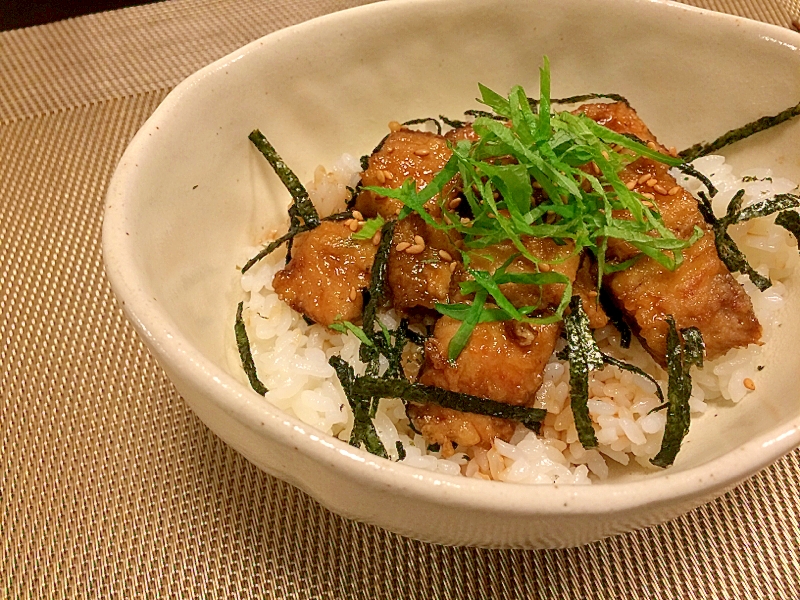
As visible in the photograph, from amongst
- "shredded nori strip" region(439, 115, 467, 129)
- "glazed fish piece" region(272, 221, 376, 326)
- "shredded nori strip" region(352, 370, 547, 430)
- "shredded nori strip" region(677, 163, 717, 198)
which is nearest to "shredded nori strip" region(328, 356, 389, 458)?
"shredded nori strip" region(352, 370, 547, 430)

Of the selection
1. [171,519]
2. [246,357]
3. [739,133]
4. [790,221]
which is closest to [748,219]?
[790,221]

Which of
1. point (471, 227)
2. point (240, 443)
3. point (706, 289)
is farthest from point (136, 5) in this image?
point (706, 289)

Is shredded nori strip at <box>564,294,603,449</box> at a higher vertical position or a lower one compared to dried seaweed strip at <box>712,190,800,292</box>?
lower

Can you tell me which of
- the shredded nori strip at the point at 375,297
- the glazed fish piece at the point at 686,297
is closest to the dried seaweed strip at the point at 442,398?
the shredded nori strip at the point at 375,297

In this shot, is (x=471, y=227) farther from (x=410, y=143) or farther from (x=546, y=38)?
(x=546, y=38)

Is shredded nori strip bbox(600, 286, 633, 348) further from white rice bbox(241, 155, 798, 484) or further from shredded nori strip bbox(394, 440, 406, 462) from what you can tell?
shredded nori strip bbox(394, 440, 406, 462)

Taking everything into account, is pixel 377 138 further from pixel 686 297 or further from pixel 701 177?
pixel 686 297
